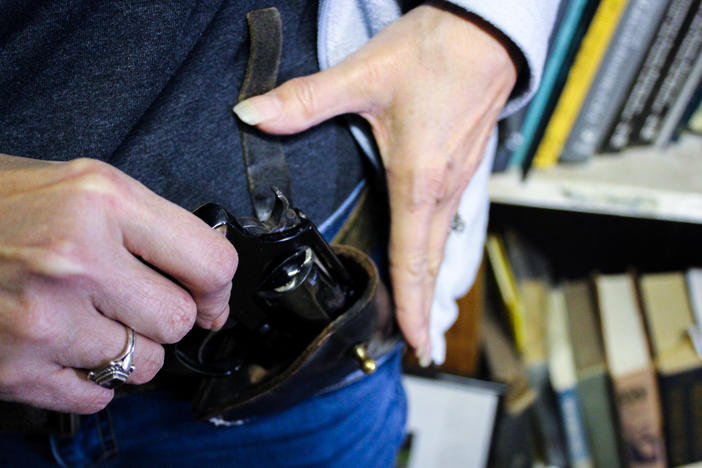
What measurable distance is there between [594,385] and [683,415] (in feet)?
0.49

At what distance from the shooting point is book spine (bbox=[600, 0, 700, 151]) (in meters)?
0.80

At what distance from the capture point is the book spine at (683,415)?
98cm

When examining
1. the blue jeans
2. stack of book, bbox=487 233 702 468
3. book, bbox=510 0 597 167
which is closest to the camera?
the blue jeans

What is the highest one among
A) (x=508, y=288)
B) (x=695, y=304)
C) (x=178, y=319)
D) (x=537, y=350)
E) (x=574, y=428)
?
(x=178, y=319)

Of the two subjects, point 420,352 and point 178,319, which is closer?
point 178,319

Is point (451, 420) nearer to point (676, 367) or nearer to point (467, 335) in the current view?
point (467, 335)

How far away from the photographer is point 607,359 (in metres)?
1.04

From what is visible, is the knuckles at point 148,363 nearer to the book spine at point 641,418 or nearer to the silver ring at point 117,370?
the silver ring at point 117,370

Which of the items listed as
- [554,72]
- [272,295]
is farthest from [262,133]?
[554,72]

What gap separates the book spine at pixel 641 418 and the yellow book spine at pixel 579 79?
1.41 ft

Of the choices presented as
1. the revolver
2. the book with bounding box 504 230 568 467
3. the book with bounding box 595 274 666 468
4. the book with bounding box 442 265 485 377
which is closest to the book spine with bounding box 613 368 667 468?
the book with bounding box 595 274 666 468

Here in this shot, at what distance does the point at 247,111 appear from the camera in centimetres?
44

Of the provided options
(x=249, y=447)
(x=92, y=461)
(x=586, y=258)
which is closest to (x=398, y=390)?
(x=249, y=447)

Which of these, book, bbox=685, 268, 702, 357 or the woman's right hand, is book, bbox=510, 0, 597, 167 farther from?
the woman's right hand
